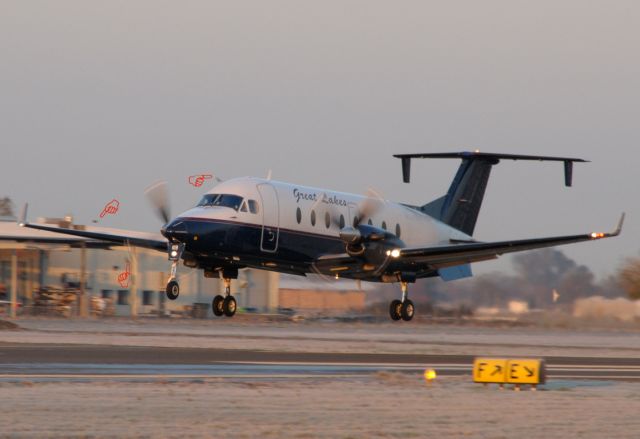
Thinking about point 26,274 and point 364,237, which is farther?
point 26,274

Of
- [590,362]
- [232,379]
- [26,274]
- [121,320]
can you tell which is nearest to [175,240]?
[232,379]

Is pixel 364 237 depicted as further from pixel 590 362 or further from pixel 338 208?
pixel 590 362

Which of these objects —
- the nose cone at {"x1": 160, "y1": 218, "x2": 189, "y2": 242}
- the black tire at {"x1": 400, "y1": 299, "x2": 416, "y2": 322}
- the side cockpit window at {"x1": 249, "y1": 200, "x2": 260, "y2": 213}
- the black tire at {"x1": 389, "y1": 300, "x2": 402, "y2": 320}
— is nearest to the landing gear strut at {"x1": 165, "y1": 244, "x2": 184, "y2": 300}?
the nose cone at {"x1": 160, "y1": 218, "x2": 189, "y2": 242}

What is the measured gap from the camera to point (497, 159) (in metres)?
43.2

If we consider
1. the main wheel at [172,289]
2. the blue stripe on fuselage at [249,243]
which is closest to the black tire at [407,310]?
the blue stripe on fuselage at [249,243]

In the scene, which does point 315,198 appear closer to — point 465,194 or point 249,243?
point 249,243

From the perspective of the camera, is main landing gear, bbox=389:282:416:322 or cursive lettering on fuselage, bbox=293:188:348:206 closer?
→ cursive lettering on fuselage, bbox=293:188:348:206

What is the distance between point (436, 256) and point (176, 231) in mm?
9670

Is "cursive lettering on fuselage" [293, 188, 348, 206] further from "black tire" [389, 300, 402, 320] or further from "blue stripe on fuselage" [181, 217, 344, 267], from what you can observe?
"black tire" [389, 300, 402, 320]

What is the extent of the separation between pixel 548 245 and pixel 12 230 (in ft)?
151

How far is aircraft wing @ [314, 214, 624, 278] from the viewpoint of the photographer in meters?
35.1

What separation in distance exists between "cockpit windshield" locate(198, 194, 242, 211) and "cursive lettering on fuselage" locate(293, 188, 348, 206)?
7.65ft

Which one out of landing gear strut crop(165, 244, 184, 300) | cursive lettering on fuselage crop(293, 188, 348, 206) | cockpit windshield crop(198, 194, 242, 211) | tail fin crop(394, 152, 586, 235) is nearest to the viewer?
landing gear strut crop(165, 244, 184, 300)

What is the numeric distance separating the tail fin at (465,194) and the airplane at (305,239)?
Answer: 223 centimetres
